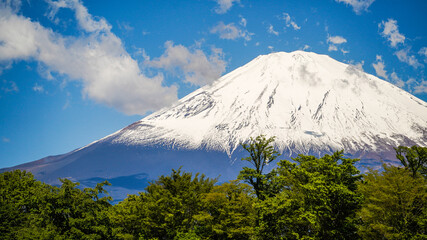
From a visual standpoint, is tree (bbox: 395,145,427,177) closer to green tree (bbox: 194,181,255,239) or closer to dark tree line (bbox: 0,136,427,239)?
dark tree line (bbox: 0,136,427,239)

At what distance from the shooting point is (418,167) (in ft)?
105

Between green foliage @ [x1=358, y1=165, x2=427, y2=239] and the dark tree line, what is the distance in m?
0.07

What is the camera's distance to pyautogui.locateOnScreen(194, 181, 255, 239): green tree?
29.4m

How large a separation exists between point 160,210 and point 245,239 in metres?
8.76

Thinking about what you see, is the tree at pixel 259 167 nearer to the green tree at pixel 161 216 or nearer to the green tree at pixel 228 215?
the green tree at pixel 228 215

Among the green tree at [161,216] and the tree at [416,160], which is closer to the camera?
the green tree at [161,216]

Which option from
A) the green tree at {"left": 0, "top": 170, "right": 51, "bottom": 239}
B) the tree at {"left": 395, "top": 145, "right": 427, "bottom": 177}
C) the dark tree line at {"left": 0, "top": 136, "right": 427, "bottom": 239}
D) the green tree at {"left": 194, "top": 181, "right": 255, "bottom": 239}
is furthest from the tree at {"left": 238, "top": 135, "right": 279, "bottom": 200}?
the green tree at {"left": 0, "top": 170, "right": 51, "bottom": 239}

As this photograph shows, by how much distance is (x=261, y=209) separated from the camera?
28688 mm

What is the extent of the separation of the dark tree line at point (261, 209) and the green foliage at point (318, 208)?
84mm

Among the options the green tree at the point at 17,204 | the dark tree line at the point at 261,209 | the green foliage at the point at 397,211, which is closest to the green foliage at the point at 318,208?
the dark tree line at the point at 261,209

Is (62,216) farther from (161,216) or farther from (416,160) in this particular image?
(416,160)

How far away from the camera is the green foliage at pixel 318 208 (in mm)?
26828

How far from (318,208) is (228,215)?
8329mm

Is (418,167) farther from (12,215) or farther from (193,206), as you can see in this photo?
(12,215)
